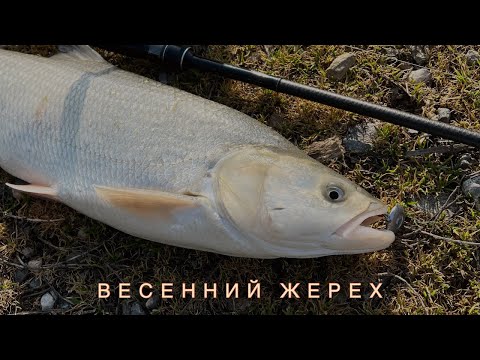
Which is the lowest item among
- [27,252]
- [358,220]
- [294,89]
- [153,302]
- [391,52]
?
[153,302]

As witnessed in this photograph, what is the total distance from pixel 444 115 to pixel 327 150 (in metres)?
0.85

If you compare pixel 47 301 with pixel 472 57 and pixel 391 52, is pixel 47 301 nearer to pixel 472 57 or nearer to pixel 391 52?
pixel 391 52

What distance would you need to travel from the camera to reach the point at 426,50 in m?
3.63

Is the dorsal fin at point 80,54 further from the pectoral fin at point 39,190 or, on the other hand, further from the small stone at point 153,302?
the small stone at point 153,302

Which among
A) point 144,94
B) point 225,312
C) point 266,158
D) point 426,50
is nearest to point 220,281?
point 225,312

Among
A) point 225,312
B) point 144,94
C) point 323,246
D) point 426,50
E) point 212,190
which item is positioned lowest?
point 225,312

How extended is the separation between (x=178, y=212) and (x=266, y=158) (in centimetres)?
59

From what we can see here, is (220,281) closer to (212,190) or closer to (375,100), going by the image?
(212,190)

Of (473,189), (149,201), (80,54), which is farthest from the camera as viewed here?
(80,54)

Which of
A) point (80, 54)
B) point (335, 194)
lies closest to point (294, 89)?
point (335, 194)

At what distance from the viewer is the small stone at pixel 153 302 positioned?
3262 mm

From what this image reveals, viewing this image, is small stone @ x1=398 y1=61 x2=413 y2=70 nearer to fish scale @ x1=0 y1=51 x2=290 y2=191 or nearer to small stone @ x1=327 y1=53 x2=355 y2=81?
small stone @ x1=327 y1=53 x2=355 y2=81

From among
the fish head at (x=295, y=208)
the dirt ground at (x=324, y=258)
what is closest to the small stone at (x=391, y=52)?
the dirt ground at (x=324, y=258)

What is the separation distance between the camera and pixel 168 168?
2.92 m
